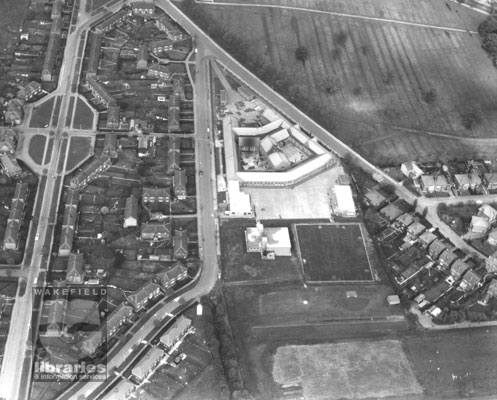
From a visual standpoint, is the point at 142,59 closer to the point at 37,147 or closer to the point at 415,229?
the point at 37,147

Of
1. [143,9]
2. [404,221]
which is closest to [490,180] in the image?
[404,221]

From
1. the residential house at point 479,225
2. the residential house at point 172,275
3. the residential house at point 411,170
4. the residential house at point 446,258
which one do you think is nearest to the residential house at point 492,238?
the residential house at point 479,225

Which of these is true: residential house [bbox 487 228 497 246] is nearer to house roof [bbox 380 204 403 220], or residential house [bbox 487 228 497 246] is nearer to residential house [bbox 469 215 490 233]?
residential house [bbox 469 215 490 233]

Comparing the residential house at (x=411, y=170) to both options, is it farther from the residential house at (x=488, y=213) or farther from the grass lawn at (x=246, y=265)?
the grass lawn at (x=246, y=265)

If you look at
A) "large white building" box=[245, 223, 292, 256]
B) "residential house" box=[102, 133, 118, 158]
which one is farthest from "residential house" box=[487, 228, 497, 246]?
"residential house" box=[102, 133, 118, 158]

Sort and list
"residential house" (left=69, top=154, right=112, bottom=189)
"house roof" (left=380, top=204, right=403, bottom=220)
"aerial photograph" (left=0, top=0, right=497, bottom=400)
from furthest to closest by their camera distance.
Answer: "house roof" (left=380, top=204, right=403, bottom=220), "residential house" (left=69, top=154, right=112, bottom=189), "aerial photograph" (left=0, top=0, right=497, bottom=400)

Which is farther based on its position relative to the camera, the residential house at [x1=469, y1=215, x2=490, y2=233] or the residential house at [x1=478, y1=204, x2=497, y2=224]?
the residential house at [x1=478, y1=204, x2=497, y2=224]

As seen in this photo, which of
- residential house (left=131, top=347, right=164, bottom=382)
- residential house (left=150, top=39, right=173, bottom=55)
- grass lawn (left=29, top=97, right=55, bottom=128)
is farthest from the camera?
residential house (left=150, top=39, right=173, bottom=55)
